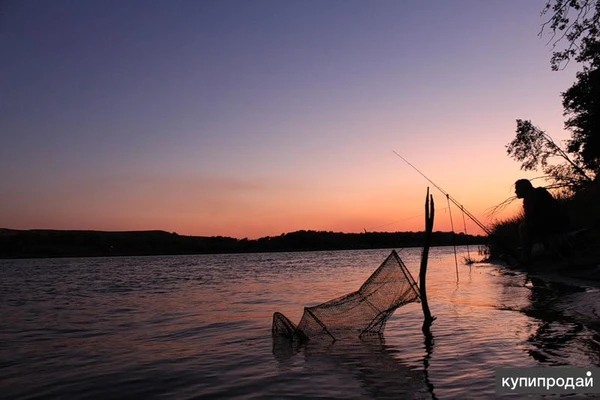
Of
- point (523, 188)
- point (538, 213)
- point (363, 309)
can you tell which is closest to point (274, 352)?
point (363, 309)

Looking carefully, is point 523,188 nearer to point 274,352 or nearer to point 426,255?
point 426,255

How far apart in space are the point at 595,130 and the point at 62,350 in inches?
902

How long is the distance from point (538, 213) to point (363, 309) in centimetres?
951

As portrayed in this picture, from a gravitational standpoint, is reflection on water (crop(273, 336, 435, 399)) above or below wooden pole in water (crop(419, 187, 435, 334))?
below

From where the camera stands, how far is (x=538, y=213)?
1598 centimetres

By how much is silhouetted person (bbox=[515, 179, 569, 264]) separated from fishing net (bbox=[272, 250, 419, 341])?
8.69 m

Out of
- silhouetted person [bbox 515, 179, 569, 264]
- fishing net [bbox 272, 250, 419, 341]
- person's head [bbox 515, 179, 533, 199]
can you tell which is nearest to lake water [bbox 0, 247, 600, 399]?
fishing net [bbox 272, 250, 419, 341]

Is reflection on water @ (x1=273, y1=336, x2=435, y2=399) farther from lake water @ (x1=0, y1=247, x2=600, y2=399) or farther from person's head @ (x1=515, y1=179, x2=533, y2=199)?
person's head @ (x1=515, y1=179, x2=533, y2=199)

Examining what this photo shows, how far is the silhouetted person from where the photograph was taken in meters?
15.9

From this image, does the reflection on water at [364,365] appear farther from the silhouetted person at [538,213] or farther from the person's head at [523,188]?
the person's head at [523,188]

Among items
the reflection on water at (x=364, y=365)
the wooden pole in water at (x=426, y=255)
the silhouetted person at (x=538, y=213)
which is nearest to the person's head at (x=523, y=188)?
the silhouetted person at (x=538, y=213)

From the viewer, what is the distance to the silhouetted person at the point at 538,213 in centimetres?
1587

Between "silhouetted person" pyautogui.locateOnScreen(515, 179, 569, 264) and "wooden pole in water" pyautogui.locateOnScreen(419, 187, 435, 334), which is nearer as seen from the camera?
"wooden pole in water" pyautogui.locateOnScreen(419, 187, 435, 334)

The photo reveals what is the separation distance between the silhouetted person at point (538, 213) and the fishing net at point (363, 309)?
28.5ft
